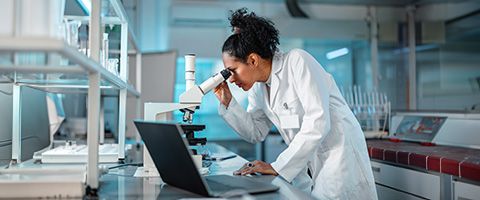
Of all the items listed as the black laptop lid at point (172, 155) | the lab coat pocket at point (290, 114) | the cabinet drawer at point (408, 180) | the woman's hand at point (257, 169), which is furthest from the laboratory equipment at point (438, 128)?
the black laptop lid at point (172, 155)

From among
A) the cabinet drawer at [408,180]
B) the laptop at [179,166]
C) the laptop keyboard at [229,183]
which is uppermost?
the laptop at [179,166]

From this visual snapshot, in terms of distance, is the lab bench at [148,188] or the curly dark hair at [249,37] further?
the curly dark hair at [249,37]

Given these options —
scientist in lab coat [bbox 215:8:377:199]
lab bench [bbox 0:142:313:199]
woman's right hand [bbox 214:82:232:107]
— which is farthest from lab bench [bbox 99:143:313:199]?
woman's right hand [bbox 214:82:232:107]

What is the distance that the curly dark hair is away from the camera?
61.1 inches

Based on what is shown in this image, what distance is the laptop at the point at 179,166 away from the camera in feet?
3.34

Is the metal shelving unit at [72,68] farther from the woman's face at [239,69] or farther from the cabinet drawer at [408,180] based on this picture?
A: the cabinet drawer at [408,180]

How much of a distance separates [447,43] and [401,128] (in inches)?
51.4

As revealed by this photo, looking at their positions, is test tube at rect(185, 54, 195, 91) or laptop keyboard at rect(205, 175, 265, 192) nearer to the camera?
laptop keyboard at rect(205, 175, 265, 192)

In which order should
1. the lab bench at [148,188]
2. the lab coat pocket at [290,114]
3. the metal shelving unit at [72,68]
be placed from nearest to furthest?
the metal shelving unit at [72,68]
the lab bench at [148,188]
the lab coat pocket at [290,114]

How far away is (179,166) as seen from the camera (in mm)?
1098

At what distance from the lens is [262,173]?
148cm

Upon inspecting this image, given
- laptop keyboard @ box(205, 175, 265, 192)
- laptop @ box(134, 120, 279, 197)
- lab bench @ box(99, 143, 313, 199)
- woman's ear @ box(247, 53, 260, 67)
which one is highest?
woman's ear @ box(247, 53, 260, 67)

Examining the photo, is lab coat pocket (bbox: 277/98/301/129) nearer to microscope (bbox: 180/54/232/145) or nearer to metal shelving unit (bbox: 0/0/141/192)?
microscope (bbox: 180/54/232/145)

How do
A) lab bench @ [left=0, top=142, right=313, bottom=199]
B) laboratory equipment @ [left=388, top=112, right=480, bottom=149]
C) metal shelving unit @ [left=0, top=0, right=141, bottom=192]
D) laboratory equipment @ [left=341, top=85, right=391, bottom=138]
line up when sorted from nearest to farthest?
metal shelving unit @ [left=0, top=0, right=141, bottom=192]
lab bench @ [left=0, top=142, right=313, bottom=199]
laboratory equipment @ [left=388, top=112, right=480, bottom=149]
laboratory equipment @ [left=341, top=85, right=391, bottom=138]
